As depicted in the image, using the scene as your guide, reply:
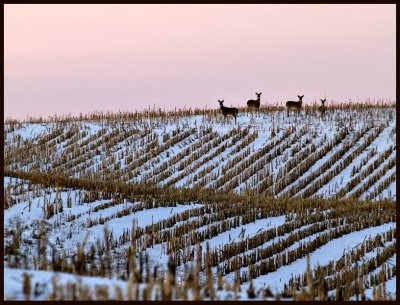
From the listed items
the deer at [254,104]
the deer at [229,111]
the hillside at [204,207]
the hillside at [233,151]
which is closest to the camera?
the hillside at [204,207]

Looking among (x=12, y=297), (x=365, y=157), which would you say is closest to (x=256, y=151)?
(x=365, y=157)

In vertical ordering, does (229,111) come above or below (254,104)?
below

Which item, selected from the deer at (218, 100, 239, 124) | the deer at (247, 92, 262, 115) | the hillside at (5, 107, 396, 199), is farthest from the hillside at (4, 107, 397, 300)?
the deer at (247, 92, 262, 115)

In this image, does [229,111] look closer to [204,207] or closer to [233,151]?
[233,151]

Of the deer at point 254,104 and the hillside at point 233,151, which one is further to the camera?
the deer at point 254,104

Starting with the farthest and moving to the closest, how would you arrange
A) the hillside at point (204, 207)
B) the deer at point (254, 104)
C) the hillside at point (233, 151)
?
the deer at point (254, 104)
the hillside at point (233, 151)
the hillside at point (204, 207)

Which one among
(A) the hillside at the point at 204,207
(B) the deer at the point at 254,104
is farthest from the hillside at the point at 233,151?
(B) the deer at the point at 254,104

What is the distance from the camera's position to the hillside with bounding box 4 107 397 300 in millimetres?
6824

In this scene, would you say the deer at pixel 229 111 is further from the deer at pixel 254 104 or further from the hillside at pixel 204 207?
the deer at pixel 254 104

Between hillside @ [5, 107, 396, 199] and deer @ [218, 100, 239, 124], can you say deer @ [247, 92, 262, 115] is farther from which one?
deer @ [218, 100, 239, 124]

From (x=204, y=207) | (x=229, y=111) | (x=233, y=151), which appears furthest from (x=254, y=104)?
(x=204, y=207)

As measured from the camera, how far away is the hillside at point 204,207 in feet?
22.4

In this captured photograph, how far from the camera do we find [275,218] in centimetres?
1548

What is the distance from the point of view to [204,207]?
16.2 m
